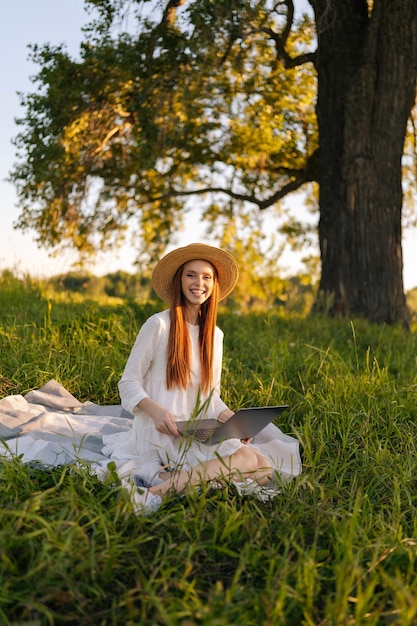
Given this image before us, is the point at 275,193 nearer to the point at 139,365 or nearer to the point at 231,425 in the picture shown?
the point at 139,365

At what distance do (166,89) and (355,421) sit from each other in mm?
6182

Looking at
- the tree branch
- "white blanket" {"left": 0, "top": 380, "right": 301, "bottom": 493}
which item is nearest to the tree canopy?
the tree branch

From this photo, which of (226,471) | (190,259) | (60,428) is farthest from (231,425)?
(60,428)

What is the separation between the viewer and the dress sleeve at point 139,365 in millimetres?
4023

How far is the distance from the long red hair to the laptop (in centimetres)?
42

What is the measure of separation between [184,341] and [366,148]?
6.38 meters

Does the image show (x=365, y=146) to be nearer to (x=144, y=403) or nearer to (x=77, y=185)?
(x=77, y=185)

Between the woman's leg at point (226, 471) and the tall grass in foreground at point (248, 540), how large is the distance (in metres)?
0.09

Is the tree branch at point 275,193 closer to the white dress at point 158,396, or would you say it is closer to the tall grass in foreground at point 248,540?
the tall grass in foreground at point 248,540

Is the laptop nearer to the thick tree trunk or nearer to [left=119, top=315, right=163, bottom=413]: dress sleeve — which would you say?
[left=119, top=315, right=163, bottom=413]: dress sleeve

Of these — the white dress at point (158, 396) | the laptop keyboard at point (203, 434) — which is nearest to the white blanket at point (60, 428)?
the white dress at point (158, 396)

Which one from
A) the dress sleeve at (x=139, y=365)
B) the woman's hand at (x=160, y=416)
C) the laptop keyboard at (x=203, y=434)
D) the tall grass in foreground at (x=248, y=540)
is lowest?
the tall grass in foreground at (x=248, y=540)

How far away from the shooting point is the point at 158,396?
4.18 meters

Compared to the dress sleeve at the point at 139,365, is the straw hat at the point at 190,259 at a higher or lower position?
higher
